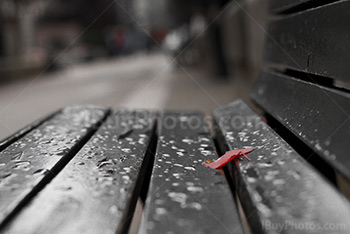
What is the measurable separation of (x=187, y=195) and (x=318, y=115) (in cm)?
30

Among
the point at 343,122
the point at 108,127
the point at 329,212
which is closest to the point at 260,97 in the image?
the point at 108,127

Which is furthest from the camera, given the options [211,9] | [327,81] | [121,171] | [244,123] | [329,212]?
[211,9]

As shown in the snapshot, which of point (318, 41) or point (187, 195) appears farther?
point (318, 41)

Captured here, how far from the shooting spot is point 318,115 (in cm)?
76

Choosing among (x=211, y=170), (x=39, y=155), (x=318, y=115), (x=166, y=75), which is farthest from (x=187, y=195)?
(x=166, y=75)

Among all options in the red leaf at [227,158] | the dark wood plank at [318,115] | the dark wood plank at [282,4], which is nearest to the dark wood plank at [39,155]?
the red leaf at [227,158]

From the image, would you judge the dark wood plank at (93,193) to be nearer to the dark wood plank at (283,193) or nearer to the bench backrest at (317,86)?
the dark wood plank at (283,193)

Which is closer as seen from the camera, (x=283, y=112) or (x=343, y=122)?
(x=343, y=122)

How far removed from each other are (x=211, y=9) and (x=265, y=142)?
5.88 m

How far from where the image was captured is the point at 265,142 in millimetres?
875

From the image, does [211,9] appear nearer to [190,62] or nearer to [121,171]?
[190,62]

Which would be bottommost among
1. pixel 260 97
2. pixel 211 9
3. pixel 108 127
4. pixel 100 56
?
pixel 108 127

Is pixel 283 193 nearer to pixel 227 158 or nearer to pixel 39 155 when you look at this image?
pixel 227 158

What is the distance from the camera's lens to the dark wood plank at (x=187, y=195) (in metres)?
0.58
